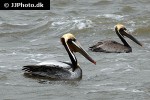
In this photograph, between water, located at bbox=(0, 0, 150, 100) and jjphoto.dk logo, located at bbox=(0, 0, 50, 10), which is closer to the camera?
water, located at bbox=(0, 0, 150, 100)

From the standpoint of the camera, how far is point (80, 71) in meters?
10.5

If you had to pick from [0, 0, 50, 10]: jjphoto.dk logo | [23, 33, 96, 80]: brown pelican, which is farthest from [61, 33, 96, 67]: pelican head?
[0, 0, 50, 10]: jjphoto.dk logo

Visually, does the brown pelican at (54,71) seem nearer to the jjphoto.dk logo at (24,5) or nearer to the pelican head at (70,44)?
the pelican head at (70,44)

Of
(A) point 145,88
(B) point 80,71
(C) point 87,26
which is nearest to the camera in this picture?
(A) point 145,88

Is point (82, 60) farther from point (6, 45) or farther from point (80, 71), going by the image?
point (6, 45)

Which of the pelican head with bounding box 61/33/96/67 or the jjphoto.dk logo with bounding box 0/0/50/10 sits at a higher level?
the pelican head with bounding box 61/33/96/67

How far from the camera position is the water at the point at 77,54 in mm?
9180

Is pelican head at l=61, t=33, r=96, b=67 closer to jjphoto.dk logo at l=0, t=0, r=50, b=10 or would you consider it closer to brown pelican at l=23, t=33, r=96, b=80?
brown pelican at l=23, t=33, r=96, b=80

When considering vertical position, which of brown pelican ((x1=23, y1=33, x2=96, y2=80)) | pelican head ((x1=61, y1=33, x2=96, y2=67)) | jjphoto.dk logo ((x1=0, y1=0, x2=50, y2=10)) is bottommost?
jjphoto.dk logo ((x1=0, y1=0, x2=50, y2=10))

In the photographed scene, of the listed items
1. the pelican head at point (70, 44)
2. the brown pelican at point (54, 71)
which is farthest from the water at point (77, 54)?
the pelican head at point (70, 44)

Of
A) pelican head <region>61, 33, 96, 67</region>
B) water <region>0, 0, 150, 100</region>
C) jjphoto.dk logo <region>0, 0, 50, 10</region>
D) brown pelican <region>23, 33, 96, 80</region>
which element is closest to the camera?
water <region>0, 0, 150, 100</region>

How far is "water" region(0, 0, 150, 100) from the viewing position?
361 inches

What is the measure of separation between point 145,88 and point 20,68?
3.09 m

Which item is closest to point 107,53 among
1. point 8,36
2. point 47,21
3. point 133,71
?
point 133,71
